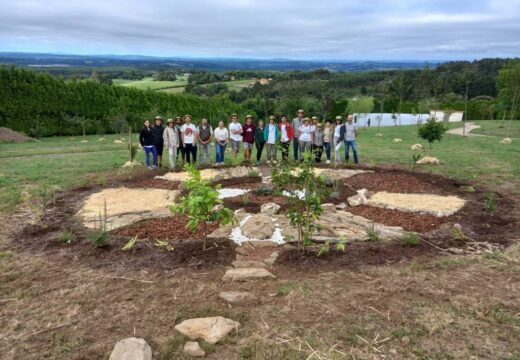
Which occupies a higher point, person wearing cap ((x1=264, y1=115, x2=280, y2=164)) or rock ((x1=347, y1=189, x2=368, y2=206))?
person wearing cap ((x1=264, y1=115, x2=280, y2=164))

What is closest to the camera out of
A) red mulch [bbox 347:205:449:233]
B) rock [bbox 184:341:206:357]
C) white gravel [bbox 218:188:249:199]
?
rock [bbox 184:341:206:357]

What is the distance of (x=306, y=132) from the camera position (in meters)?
11.7

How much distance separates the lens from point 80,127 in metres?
27.8

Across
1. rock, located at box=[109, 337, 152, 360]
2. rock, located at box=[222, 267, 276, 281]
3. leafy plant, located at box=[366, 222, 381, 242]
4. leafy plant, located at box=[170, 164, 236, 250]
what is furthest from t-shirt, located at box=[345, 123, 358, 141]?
rock, located at box=[109, 337, 152, 360]

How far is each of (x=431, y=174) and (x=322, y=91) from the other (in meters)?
48.1

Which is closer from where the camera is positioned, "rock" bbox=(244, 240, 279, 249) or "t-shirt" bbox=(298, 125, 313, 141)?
"rock" bbox=(244, 240, 279, 249)

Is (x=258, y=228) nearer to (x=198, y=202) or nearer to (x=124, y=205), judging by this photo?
(x=198, y=202)

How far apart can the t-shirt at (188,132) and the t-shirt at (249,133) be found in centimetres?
151

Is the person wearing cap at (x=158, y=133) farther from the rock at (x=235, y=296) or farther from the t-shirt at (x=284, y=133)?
the rock at (x=235, y=296)

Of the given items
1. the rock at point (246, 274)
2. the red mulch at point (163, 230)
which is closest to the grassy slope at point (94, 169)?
the red mulch at point (163, 230)

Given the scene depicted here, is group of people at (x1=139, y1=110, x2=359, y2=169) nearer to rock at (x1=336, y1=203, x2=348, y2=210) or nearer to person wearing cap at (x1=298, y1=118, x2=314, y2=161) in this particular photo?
person wearing cap at (x1=298, y1=118, x2=314, y2=161)

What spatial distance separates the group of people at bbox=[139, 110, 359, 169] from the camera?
1129 centimetres

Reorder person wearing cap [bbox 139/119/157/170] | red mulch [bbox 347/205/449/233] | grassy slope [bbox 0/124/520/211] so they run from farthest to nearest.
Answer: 1. person wearing cap [bbox 139/119/157/170]
2. grassy slope [bbox 0/124/520/211]
3. red mulch [bbox 347/205/449/233]

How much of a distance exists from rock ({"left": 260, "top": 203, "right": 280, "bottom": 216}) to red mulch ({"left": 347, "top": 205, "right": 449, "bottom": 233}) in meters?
1.41
